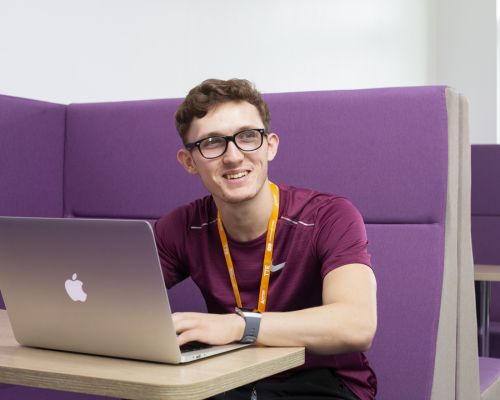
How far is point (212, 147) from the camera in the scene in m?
1.64

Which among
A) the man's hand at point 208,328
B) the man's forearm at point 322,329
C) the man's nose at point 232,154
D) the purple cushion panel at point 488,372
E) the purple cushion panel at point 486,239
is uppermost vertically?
the man's nose at point 232,154

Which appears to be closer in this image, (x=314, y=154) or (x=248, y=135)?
(x=248, y=135)

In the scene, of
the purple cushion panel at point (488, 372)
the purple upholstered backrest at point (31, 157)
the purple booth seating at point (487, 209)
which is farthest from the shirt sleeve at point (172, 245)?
the purple booth seating at point (487, 209)

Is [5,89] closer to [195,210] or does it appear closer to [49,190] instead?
[49,190]

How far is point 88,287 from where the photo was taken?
1.26 metres

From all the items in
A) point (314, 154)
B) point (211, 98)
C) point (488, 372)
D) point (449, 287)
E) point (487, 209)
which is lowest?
point (488, 372)

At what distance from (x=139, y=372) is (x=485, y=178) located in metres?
2.93

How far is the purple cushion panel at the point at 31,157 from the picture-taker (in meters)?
2.41

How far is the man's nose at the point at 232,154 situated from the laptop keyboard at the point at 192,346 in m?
0.40

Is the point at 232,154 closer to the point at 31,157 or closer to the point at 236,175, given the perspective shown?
the point at 236,175

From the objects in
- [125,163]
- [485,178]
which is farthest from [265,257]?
[485,178]

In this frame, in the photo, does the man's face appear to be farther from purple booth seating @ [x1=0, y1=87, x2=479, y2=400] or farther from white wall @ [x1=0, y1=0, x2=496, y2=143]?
white wall @ [x1=0, y1=0, x2=496, y2=143]

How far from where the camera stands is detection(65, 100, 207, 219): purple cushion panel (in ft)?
7.88

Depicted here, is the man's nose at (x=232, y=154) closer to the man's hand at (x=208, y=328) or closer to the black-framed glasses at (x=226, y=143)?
the black-framed glasses at (x=226, y=143)
